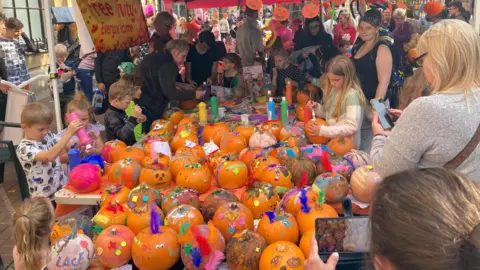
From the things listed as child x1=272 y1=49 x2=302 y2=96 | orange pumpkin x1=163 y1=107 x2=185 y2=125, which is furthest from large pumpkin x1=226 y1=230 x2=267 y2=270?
child x1=272 y1=49 x2=302 y2=96

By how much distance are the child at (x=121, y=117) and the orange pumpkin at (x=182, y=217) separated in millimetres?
1867

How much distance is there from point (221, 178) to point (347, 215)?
1.05 metres

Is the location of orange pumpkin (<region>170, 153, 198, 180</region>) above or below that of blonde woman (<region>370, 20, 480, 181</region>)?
below

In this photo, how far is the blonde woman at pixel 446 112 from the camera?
1.73m

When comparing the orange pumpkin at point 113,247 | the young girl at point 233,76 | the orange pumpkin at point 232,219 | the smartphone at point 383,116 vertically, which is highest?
the smartphone at point 383,116

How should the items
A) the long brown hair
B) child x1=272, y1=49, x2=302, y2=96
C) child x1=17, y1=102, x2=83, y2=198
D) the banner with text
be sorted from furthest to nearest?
child x1=272, y1=49, x2=302, y2=96
the banner with text
child x1=17, y1=102, x2=83, y2=198
the long brown hair

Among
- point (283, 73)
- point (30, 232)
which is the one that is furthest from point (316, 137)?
point (283, 73)

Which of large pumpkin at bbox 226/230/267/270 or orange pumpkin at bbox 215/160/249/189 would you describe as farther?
orange pumpkin at bbox 215/160/249/189

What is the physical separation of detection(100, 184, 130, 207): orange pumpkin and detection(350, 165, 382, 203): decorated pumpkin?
1.38 metres

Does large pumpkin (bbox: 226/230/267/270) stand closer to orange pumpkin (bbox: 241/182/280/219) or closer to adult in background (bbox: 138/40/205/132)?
orange pumpkin (bbox: 241/182/280/219)

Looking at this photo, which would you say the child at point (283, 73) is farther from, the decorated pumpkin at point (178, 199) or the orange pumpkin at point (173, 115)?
the decorated pumpkin at point (178, 199)

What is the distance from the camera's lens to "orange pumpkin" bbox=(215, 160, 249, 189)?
9.84 feet

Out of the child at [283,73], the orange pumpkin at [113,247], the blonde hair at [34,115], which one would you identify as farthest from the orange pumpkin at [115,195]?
the child at [283,73]

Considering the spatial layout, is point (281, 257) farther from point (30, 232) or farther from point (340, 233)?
point (30, 232)
